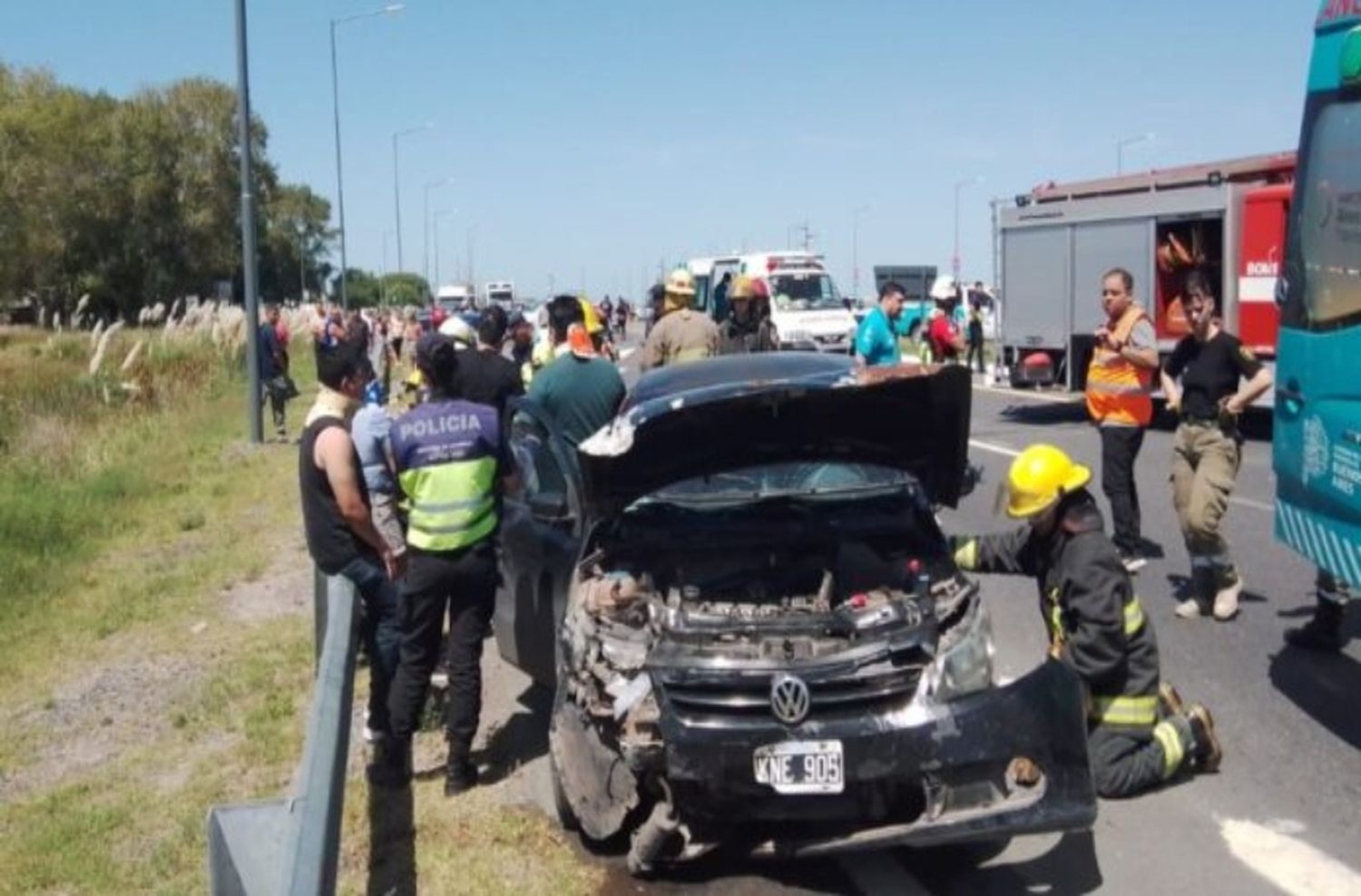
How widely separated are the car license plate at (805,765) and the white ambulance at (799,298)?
78.3 ft

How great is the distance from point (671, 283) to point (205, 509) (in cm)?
628

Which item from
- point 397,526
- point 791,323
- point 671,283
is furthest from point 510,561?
point 791,323

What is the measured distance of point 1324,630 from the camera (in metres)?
7.73

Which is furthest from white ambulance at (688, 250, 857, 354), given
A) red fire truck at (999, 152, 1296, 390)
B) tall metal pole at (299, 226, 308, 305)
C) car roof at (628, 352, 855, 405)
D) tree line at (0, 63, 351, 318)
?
tall metal pole at (299, 226, 308, 305)

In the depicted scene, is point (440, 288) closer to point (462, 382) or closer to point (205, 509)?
point (205, 509)

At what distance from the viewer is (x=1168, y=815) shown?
→ 5.65 metres

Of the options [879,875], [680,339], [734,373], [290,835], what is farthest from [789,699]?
[680,339]

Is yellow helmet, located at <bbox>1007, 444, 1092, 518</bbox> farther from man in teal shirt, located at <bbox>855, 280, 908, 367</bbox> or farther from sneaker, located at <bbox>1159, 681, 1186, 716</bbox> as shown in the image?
man in teal shirt, located at <bbox>855, 280, 908, 367</bbox>

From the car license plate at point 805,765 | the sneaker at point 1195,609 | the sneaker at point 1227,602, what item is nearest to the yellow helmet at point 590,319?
the sneaker at point 1195,609

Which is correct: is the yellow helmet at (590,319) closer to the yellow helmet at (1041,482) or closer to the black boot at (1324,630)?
the yellow helmet at (1041,482)

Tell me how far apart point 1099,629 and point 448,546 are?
8.67 feet

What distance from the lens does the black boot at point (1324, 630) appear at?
771cm

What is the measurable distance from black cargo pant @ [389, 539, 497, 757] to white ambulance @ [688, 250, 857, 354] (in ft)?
73.1

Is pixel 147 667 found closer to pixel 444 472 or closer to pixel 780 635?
pixel 444 472
